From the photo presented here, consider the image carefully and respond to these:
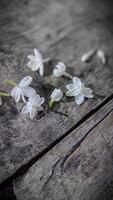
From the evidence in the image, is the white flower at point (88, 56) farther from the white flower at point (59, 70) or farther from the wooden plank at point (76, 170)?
the wooden plank at point (76, 170)

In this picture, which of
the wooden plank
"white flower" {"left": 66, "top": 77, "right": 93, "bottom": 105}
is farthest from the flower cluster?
the wooden plank

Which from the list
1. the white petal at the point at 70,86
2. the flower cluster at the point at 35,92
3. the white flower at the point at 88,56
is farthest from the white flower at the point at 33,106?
the white flower at the point at 88,56

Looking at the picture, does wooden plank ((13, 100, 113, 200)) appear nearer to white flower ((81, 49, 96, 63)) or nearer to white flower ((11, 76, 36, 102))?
white flower ((11, 76, 36, 102))

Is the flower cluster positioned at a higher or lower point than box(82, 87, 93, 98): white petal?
higher

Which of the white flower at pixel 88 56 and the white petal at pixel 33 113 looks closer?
the white petal at pixel 33 113

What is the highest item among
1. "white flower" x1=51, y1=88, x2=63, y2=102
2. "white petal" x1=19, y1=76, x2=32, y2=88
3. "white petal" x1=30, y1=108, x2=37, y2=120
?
"white petal" x1=19, y1=76, x2=32, y2=88

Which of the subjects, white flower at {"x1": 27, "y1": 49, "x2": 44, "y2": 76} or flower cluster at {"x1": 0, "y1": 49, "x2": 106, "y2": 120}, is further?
white flower at {"x1": 27, "y1": 49, "x2": 44, "y2": 76}

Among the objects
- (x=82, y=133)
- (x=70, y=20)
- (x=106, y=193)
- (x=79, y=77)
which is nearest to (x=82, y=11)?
(x=70, y=20)

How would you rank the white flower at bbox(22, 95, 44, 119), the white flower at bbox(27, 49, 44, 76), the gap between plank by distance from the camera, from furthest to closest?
the white flower at bbox(27, 49, 44, 76), the white flower at bbox(22, 95, 44, 119), the gap between plank
